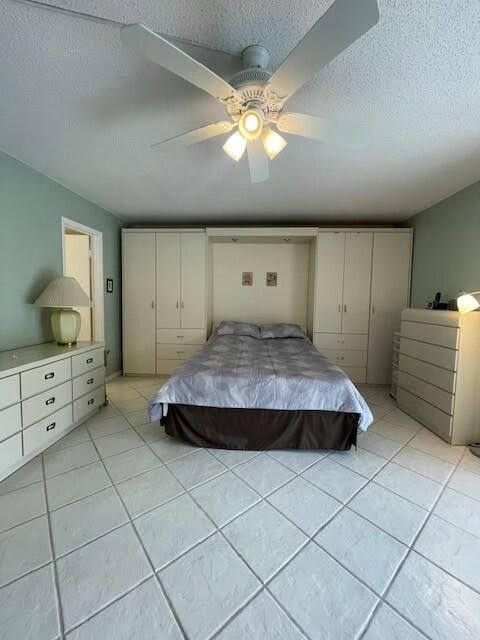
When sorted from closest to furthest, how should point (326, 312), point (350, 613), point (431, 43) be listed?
point (350, 613)
point (431, 43)
point (326, 312)

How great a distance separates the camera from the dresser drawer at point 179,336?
393cm

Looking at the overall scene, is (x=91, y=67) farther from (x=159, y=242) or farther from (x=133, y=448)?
(x=159, y=242)

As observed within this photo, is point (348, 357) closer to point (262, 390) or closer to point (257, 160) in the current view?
point (262, 390)

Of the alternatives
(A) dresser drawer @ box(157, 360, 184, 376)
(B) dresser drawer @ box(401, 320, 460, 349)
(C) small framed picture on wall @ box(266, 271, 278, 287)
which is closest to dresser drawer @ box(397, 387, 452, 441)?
(B) dresser drawer @ box(401, 320, 460, 349)

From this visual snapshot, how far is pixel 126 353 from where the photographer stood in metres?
3.96

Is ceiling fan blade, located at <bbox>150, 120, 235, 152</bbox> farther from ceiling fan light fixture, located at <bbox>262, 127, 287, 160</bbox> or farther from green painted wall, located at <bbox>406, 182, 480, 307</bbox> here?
green painted wall, located at <bbox>406, 182, 480, 307</bbox>

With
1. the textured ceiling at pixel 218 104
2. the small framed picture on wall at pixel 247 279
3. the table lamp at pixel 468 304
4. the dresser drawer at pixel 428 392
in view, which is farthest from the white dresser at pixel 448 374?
the small framed picture on wall at pixel 247 279

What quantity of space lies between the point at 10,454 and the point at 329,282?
3.63m

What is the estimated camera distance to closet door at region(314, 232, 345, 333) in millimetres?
3660

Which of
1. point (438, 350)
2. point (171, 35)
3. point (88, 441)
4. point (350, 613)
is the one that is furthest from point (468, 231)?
point (88, 441)

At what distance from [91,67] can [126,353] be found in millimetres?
3327

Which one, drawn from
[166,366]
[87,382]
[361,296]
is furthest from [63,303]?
[361,296]

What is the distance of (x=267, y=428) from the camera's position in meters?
2.05

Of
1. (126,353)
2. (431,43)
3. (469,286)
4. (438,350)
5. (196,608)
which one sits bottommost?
(196,608)
